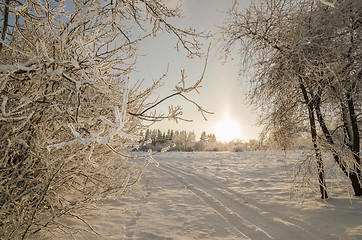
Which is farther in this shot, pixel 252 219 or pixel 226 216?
pixel 226 216

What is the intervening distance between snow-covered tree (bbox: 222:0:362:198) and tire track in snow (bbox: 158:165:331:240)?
119 centimetres

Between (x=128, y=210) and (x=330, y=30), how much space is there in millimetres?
5422

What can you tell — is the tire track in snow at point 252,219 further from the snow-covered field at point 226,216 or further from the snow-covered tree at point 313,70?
the snow-covered tree at point 313,70

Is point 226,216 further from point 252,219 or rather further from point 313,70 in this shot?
point 313,70

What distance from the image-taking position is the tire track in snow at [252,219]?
3107 millimetres

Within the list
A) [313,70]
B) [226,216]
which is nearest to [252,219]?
[226,216]

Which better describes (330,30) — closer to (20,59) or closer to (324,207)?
(324,207)

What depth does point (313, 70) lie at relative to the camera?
329 centimetres

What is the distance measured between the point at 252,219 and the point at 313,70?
303 cm

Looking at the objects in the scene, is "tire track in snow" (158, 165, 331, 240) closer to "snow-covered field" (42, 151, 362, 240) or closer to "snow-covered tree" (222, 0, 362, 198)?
"snow-covered field" (42, 151, 362, 240)

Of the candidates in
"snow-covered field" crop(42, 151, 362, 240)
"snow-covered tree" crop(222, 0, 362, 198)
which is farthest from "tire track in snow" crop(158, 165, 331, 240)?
"snow-covered tree" crop(222, 0, 362, 198)

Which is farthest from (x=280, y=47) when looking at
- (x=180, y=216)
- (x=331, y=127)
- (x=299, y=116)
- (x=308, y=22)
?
(x=180, y=216)

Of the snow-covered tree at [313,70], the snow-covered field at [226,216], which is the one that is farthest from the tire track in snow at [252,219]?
the snow-covered tree at [313,70]

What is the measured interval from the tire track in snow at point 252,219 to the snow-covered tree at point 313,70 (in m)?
1.19
